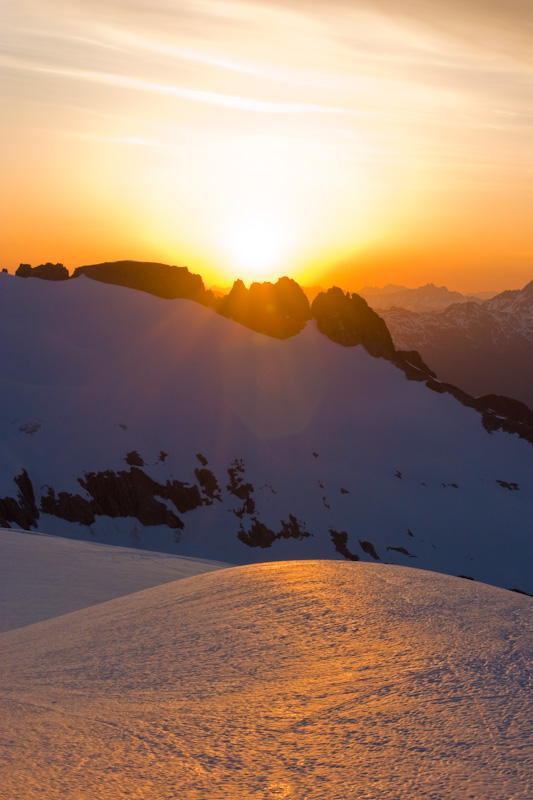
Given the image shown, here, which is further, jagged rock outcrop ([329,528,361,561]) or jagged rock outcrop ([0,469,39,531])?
jagged rock outcrop ([329,528,361,561])

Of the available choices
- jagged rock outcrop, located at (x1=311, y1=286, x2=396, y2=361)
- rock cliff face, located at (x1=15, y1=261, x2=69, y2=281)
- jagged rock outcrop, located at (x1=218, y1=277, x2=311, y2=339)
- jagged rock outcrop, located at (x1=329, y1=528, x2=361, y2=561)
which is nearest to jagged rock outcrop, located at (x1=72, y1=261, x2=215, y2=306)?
jagged rock outcrop, located at (x1=218, y1=277, x2=311, y2=339)

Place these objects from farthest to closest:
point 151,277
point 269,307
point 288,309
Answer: point 288,309, point 151,277, point 269,307

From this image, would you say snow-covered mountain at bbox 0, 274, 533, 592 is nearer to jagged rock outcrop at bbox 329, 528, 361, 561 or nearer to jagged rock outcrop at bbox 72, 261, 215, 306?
jagged rock outcrop at bbox 329, 528, 361, 561

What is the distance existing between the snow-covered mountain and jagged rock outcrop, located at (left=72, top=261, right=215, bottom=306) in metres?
19.4

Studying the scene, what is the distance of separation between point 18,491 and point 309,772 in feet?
165

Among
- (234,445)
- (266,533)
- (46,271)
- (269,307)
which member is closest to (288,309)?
(269,307)

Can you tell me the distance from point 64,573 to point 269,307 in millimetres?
104272

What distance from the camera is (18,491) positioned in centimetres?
5144

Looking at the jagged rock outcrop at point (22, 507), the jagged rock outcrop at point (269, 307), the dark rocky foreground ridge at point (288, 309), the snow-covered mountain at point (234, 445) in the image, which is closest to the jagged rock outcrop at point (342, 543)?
the snow-covered mountain at point (234, 445)

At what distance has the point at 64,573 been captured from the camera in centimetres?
1784

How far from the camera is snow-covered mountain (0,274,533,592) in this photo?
2343 inches

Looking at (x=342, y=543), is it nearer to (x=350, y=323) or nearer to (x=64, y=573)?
(x=64, y=573)

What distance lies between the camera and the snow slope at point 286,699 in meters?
4.82

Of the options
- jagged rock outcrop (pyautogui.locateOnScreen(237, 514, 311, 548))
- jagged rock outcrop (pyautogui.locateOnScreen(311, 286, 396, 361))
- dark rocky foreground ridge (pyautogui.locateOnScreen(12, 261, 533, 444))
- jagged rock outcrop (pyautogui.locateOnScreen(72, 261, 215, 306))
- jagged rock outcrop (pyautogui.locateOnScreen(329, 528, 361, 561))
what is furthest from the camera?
jagged rock outcrop (pyautogui.locateOnScreen(72, 261, 215, 306))
